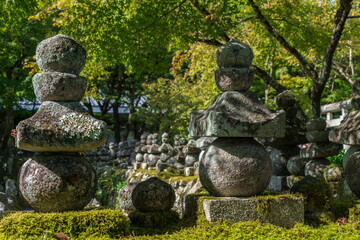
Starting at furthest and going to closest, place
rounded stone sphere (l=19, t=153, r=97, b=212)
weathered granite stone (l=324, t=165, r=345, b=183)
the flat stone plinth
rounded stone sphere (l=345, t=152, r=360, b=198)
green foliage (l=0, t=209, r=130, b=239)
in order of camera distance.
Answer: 1. weathered granite stone (l=324, t=165, r=345, b=183)
2. rounded stone sphere (l=345, t=152, r=360, b=198)
3. the flat stone plinth
4. rounded stone sphere (l=19, t=153, r=97, b=212)
5. green foliage (l=0, t=209, r=130, b=239)

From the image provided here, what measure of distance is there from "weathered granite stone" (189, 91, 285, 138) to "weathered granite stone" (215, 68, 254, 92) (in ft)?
0.32

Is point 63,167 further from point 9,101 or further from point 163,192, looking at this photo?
point 9,101

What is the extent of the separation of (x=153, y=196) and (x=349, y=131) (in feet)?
10.5

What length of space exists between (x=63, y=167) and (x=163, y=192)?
1524 millimetres

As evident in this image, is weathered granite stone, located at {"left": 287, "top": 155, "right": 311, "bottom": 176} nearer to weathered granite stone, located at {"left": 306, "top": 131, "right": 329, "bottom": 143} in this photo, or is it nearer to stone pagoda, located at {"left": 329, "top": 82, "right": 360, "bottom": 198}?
weathered granite stone, located at {"left": 306, "top": 131, "right": 329, "bottom": 143}

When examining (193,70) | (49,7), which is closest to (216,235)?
(49,7)

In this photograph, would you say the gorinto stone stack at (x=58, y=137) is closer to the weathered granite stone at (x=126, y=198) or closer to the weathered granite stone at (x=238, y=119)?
the weathered granite stone at (x=238, y=119)

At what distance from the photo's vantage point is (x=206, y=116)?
4727 mm

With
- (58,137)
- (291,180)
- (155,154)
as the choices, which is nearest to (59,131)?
(58,137)

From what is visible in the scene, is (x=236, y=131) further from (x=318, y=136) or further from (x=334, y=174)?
(x=318, y=136)

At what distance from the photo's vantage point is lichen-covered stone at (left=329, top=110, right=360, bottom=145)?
550cm

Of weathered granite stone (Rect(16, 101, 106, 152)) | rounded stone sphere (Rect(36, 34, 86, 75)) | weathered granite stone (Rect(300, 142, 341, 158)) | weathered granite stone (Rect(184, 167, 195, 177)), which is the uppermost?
rounded stone sphere (Rect(36, 34, 86, 75))

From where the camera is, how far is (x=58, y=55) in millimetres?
4199

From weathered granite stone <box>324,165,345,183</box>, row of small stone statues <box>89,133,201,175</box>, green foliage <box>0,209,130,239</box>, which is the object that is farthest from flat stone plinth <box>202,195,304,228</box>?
row of small stone statues <box>89,133,201,175</box>
